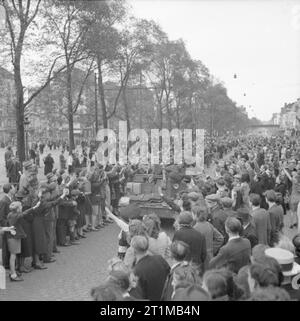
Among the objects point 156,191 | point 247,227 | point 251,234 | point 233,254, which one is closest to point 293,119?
point 156,191

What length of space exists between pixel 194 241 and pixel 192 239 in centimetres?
4

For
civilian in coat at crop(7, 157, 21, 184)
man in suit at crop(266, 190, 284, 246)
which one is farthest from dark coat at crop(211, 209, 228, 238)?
civilian in coat at crop(7, 157, 21, 184)

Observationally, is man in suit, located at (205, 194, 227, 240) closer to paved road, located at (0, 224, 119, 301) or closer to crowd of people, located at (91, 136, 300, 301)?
crowd of people, located at (91, 136, 300, 301)

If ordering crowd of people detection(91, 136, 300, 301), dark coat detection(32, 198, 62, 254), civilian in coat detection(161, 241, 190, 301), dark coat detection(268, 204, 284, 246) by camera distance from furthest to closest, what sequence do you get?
dark coat detection(32, 198, 62, 254), dark coat detection(268, 204, 284, 246), civilian in coat detection(161, 241, 190, 301), crowd of people detection(91, 136, 300, 301)

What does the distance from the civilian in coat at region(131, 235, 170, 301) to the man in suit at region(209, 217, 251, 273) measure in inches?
29.3

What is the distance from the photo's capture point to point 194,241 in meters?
6.18

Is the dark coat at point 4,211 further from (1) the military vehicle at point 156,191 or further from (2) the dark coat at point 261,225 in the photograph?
(2) the dark coat at point 261,225

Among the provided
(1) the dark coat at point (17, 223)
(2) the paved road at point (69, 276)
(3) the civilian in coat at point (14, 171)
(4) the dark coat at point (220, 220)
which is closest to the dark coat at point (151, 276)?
(4) the dark coat at point (220, 220)

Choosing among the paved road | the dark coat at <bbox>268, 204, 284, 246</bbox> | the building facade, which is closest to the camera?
the paved road

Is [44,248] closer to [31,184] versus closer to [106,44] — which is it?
[31,184]

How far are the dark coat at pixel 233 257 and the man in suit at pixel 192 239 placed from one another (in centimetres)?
49

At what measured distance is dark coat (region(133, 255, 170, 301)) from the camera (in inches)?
200

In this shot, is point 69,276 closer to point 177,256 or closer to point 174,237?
point 174,237
